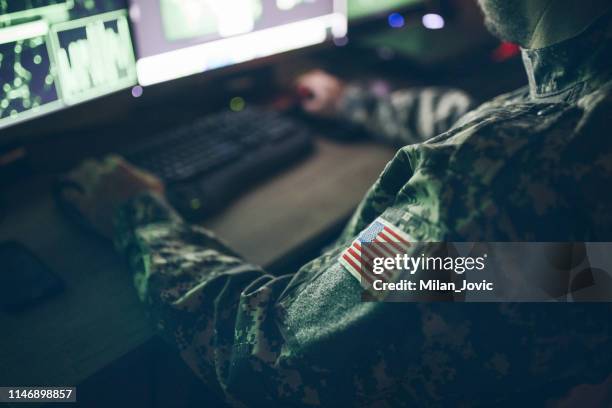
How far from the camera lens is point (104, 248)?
0.75 meters

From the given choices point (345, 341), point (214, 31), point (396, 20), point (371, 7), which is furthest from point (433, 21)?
point (345, 341)

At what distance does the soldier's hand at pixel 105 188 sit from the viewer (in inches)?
29.9

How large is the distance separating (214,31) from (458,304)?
0.72 meters

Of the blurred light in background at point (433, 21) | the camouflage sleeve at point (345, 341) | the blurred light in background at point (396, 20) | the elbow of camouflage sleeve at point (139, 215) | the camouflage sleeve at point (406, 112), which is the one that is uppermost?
the blurred light in background at point (396, 20)

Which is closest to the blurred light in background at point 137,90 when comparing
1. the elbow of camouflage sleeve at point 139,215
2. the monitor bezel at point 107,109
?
the monitor bezel at point 107,109

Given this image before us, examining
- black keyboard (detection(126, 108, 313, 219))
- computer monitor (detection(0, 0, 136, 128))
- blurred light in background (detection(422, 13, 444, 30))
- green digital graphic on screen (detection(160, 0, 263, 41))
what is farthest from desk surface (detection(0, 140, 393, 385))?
blurred light in background (detection(422, 13, 444, 30))

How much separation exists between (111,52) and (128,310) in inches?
18.1

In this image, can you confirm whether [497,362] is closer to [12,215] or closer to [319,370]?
[319,370]

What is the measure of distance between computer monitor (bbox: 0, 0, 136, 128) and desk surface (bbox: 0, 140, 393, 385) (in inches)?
6.7

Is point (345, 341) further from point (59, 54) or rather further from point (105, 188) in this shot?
point (59, 54)

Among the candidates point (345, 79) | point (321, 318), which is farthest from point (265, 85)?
point (321, 318)

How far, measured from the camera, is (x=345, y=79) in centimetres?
136

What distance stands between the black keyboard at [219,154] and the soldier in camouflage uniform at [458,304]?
0.68ft

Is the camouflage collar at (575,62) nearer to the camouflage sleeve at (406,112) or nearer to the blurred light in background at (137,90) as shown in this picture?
the camouflage sleeve at (406,112)
